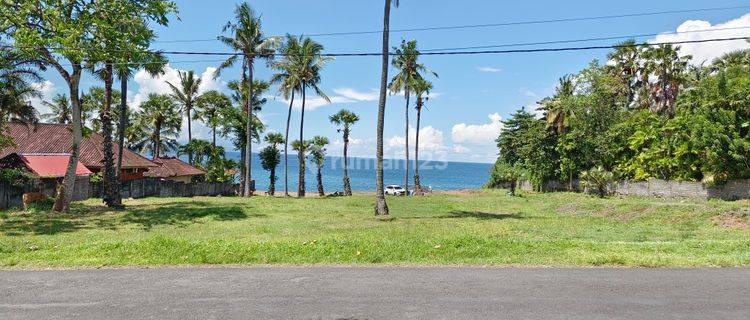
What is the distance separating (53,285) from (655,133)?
1626 inches

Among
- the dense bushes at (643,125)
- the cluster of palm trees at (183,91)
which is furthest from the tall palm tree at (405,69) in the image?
the dense bushes at (643,125)

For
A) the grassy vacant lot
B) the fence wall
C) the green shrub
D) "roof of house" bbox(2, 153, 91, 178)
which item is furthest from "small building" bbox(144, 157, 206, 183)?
the green shrub

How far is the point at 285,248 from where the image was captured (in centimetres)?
1183

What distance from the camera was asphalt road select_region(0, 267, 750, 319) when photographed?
23.4 feet

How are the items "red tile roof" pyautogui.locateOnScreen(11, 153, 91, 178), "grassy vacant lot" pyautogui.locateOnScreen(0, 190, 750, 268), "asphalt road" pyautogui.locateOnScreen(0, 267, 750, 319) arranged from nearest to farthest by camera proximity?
"asphalt road" pyautogui.locateOnScreen(0, 267, 750, 319) → "grassy vacant lot" pyautogui.locateOnScreen(0, 190, 750, 268) → "red tile roof" pyautogui.locateOnScreen(11, 153, 91, 178)

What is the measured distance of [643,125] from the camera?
41.4 meters

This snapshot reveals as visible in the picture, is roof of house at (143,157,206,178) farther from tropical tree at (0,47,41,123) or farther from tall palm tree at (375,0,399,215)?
tall palm tree at (375,0,399,215)

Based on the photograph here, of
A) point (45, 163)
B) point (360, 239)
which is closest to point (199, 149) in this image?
point (45, 163)

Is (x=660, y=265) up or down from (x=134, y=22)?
down

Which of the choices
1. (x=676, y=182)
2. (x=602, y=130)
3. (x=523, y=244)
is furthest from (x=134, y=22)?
(x=602, y=130)

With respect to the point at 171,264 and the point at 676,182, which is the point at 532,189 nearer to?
the point at 676,182

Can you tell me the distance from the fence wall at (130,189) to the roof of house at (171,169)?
19.0ft

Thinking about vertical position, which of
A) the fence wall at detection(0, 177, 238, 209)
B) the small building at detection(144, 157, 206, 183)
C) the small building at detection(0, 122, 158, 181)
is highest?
the small building at detection(0, 122, 158, 181)

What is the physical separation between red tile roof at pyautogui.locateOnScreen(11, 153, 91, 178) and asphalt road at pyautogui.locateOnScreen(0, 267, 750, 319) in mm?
27256
